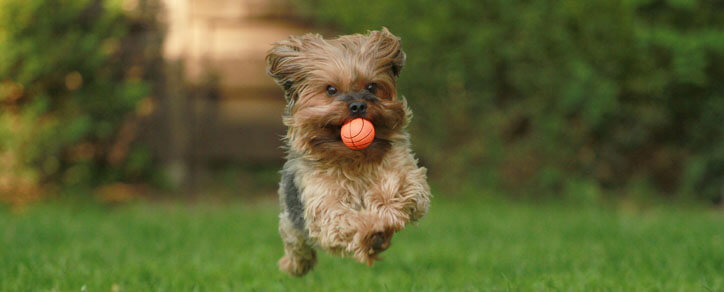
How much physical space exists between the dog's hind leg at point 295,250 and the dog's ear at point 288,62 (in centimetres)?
78

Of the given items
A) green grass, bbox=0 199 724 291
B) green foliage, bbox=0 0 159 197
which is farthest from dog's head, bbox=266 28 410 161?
green foliage, bbox=0 0 159 197

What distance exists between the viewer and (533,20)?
1055 centimetres

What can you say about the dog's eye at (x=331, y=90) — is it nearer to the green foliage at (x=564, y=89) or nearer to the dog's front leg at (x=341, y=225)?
the dog's front leg at (x=341, y=225)

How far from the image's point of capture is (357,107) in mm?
3725

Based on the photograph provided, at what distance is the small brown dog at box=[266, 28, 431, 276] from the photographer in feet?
12.4

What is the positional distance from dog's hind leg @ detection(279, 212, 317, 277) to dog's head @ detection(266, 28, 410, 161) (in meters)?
0.61

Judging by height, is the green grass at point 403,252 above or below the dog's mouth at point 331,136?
below

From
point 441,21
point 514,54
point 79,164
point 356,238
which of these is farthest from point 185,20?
point 356,238

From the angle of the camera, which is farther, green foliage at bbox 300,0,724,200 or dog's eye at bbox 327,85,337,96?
green foliage at bbox 300,0,724,200

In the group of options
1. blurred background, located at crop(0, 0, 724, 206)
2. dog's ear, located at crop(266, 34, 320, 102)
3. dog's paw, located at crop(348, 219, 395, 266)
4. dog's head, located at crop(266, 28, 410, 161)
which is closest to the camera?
dog's paw, located at crop(348, 219, 395, 266)

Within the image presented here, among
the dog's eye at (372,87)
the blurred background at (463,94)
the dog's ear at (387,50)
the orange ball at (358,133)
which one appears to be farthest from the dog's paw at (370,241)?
the blurred background at (463,94)

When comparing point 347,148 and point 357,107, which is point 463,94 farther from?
point 357,107

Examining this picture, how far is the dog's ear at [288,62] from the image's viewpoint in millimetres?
4023

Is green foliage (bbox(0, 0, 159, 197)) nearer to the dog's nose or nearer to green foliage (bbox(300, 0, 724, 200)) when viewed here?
green foliage (bbox(300, 0, 724, 200))
